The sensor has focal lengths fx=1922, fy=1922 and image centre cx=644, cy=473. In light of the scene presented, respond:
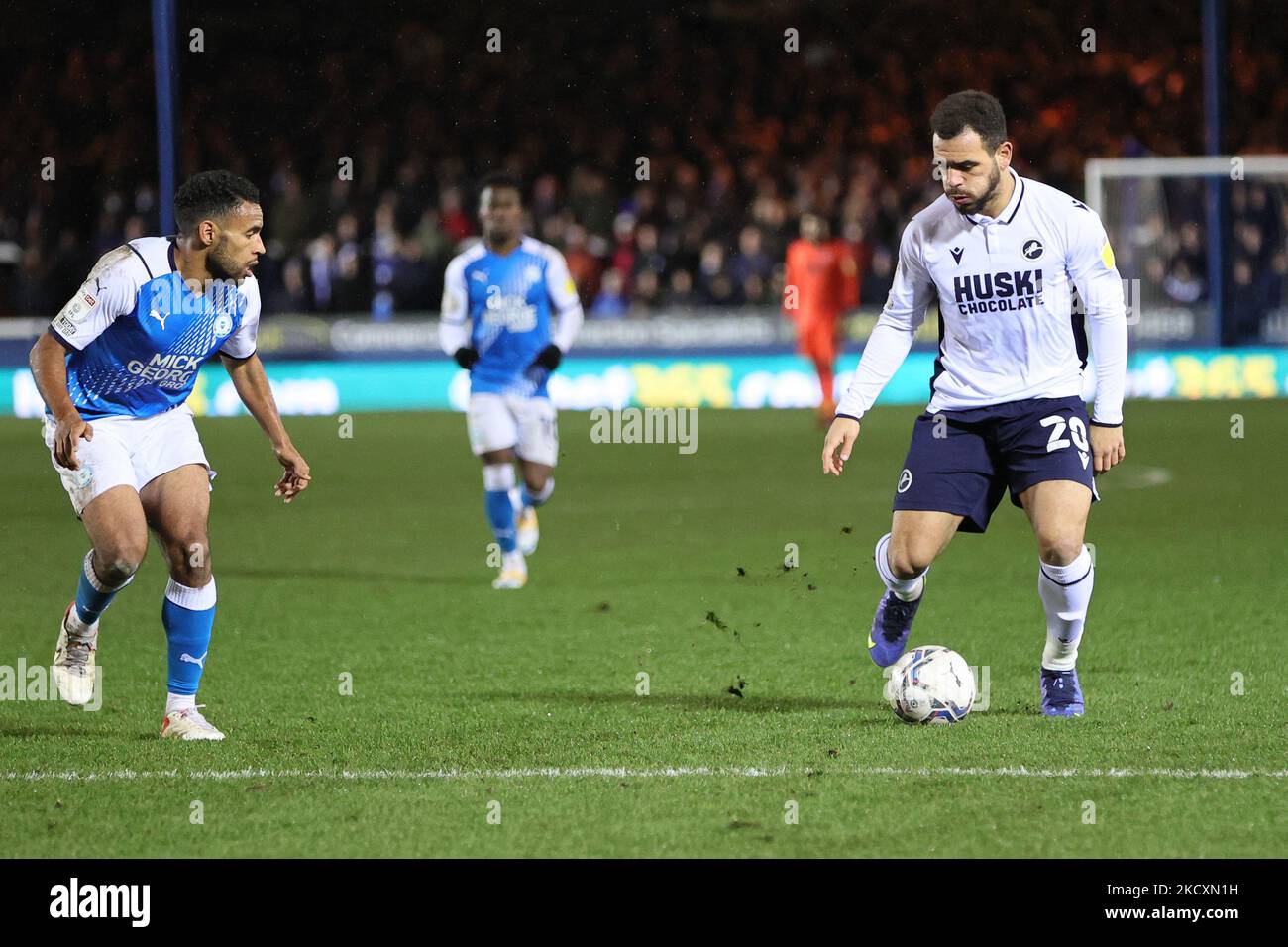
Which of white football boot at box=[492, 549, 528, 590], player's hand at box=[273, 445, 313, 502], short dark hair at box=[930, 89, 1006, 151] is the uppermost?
short dark hair at box=[930, 89, 1006, 151]

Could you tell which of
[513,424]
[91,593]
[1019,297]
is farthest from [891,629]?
[513,424]

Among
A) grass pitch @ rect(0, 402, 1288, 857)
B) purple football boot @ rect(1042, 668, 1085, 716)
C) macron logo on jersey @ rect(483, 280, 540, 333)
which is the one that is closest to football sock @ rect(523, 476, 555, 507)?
grass pitch @ rect(0, 402, 1288, 857)

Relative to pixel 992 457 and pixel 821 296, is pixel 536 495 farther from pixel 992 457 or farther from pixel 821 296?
pixel 821 296

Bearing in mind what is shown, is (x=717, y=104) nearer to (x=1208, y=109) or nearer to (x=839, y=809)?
(x=1208, y=109)

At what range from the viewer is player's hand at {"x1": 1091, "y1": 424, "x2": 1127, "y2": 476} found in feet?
19.2

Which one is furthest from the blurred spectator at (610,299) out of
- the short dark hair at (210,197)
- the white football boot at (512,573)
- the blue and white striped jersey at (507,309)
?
the short dark hair at (210,197)

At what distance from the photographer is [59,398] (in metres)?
5.61

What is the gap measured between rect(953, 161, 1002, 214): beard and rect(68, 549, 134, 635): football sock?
110 inches

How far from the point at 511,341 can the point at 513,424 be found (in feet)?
1.57

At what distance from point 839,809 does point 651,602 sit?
408cm

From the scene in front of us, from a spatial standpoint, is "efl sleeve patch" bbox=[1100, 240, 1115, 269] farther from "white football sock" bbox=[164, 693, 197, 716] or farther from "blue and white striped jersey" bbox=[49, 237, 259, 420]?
"white football sock" bbox=[164, 693, 197, 716]

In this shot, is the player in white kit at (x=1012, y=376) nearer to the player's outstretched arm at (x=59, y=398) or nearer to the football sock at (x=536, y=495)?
the player's outstretched arm at (x=59, y=398)

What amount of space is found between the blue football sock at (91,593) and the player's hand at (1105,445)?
2.99 m

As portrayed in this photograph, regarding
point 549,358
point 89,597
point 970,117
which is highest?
point 970,117
